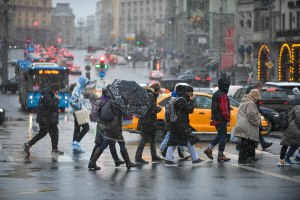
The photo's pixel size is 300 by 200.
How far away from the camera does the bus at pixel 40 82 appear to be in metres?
46.3

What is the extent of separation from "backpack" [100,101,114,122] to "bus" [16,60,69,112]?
1088 inches

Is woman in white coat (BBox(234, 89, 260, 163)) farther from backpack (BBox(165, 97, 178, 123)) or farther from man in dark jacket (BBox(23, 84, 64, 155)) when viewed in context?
man in dark jacket (BBox(23, 84, 64, 155))

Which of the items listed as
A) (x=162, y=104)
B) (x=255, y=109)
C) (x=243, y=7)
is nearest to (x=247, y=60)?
(x=243, y=7)

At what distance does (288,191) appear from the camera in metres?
15.5

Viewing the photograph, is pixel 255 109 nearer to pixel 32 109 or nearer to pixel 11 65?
pixel 32 109

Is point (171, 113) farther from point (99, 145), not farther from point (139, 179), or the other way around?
point (139, 179)

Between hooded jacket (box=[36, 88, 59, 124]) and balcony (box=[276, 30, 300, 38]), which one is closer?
hooded jacket (box=[36, 88, 59, 124])

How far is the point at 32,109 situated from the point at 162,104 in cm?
2095

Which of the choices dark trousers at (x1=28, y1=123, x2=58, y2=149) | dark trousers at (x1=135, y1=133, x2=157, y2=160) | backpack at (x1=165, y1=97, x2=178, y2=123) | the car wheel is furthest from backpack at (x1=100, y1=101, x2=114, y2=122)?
the car wheel

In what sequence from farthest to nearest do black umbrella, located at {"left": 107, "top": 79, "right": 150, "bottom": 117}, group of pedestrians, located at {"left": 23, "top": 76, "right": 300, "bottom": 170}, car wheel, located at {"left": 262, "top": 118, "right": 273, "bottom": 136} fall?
car wheel, located at {"left": 262, "top": 118, "right": 273, "bottom": 136} → black umbrella, located at {"left": 107, "top": 79, "right": 150, "bottom": 117} → group of pedestrians, located at {"left": 23, "top": 76, "right": 300, "bottom": 170}

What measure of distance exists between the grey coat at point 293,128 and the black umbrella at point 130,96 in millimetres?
3044

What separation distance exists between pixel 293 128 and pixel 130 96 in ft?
11.5

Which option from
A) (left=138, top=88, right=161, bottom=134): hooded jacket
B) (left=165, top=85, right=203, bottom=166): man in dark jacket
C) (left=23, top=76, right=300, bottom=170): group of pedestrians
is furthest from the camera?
(left=138, top=88, right=161, bottom=134): hooded jacket

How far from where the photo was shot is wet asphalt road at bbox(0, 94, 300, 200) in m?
14.9
